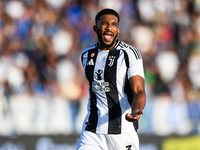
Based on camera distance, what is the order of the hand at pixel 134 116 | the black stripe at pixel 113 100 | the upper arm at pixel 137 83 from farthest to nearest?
the black stripe at pixel 113 100, the upper arm at pixel 137 83, the hand at pixel 134 116

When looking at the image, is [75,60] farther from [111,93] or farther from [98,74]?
[111,93]

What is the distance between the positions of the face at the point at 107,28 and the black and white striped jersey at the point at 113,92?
0.53 feet

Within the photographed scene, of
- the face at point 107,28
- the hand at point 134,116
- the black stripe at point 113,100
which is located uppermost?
the face at point 107,28

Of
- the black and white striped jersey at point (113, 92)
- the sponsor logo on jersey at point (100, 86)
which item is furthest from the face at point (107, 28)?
the sponsor logo on jersey at point (100, 86)

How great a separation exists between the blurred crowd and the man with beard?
11.2 feet

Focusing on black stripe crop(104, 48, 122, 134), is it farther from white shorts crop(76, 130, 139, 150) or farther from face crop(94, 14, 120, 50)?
face crop(94, 14, 120, 50)

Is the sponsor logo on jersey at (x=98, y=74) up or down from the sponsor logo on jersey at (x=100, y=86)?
up

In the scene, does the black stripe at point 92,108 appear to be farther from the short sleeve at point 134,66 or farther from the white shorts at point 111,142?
the short sleeve at point 134,66

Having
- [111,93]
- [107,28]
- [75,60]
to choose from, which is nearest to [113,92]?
[111,93]

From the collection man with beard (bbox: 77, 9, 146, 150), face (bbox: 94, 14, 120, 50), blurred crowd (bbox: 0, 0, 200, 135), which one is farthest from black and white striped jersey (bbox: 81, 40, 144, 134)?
blurred crowd (bbox: 0, 0, 200, 135)

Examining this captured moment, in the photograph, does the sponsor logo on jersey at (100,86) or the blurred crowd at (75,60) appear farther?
the blurred crowd at (75,60)

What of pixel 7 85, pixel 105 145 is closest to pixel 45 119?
pixel 7 85

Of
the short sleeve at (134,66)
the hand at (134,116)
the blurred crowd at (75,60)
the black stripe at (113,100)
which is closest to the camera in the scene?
the hand at (134,116)

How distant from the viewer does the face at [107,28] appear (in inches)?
164
